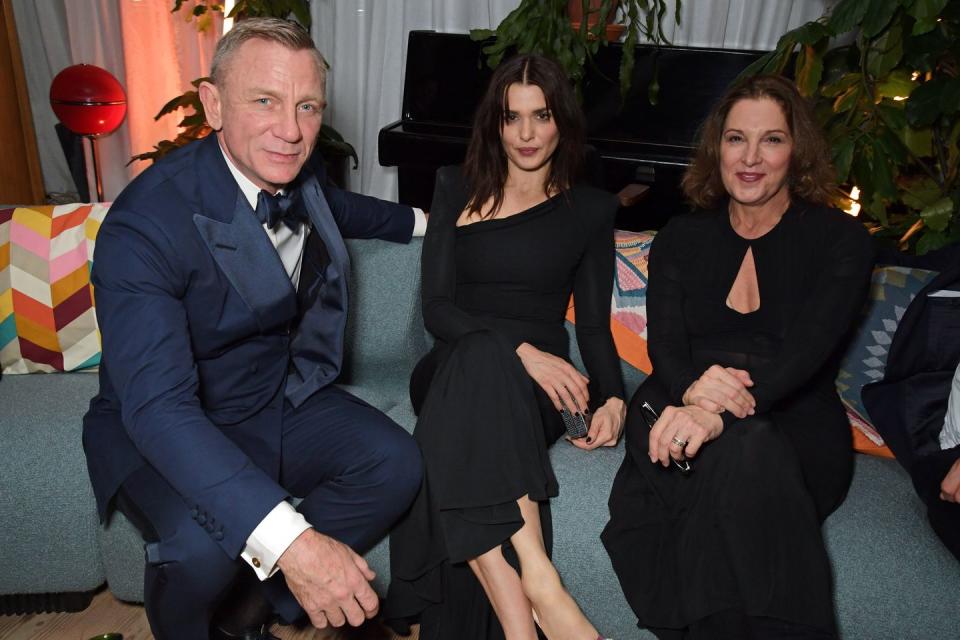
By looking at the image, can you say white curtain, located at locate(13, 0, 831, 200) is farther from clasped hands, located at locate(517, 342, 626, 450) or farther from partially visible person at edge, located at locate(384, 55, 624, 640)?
clasped hands, located at locate(517, 342, 626, 450)

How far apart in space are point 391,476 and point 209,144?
0.73m

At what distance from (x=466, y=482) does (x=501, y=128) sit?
2.89ft

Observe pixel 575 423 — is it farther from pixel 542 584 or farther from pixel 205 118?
pixel 205 118

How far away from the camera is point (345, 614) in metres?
1.18

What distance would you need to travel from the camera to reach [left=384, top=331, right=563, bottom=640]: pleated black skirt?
1.48m

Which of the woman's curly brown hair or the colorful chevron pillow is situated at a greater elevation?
the woman's curly brown hair

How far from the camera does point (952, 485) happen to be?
4.74 feet

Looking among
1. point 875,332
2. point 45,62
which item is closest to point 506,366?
point 875,332

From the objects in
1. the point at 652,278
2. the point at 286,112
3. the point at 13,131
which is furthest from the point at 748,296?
the point at 13,131

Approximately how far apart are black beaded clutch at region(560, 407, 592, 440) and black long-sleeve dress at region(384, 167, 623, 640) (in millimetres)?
31

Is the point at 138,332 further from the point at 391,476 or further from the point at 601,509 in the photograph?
the point at 601,509

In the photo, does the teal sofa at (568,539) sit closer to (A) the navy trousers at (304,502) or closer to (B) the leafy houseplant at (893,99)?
(A) the navy trousers at (304,502)

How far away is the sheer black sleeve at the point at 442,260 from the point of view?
187cm

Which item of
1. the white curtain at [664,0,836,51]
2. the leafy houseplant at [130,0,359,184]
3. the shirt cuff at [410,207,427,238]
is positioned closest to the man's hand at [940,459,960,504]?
the shirt cuff at [410,207,427,238]
